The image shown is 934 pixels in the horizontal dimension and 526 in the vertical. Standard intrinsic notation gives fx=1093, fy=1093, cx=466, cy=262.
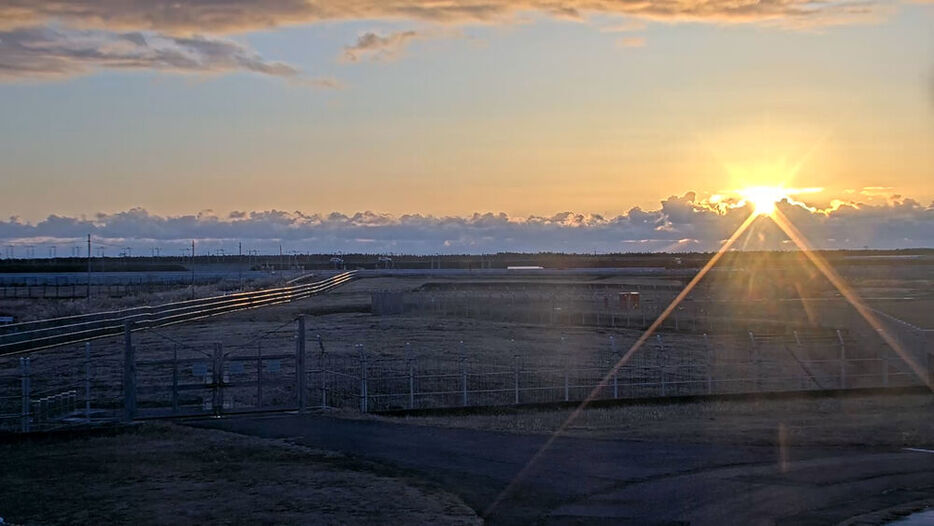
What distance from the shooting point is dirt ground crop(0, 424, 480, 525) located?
12836 millimetres

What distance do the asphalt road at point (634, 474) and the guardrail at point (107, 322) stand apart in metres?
6.25

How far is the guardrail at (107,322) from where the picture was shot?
34.8 metres

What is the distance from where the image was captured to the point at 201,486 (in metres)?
14.6

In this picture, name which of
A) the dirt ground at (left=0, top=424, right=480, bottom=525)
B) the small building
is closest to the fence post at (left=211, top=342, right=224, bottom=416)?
the dirt ground at (left=0, top=424, right=480, bottom=525)

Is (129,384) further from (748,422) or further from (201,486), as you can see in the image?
(748,422)

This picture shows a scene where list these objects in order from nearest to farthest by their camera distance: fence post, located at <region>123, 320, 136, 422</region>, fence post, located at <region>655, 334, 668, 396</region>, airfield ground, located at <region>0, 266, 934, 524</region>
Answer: airfield ground, located at <region>0, 266, 934, 524</region> → fence post, located at <region>123, 320, 136, 422</region> → fence post, located at <region>655, 334, 668, 396</region>

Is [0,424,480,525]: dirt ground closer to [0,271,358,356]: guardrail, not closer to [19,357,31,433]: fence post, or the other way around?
[19,357,31,433]: fence post

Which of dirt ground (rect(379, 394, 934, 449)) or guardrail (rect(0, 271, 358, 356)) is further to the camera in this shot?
guardrail (rect(0, 271, 358, 356))

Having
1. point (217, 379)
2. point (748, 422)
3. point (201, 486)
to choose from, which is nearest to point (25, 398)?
point (217, 379)

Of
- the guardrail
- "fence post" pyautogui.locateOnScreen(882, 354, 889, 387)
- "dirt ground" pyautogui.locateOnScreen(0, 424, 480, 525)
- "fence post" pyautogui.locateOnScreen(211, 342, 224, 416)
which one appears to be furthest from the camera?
the guardrail

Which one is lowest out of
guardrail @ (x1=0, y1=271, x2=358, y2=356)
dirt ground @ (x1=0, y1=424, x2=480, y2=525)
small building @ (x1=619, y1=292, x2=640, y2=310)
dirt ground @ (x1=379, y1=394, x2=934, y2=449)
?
dirt ground @ (x1=379, y1=394, x2=934, y2=449)

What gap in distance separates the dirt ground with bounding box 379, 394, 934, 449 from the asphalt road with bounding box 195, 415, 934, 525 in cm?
116

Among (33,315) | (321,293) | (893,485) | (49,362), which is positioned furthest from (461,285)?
(893,485)

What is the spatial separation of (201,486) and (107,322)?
96.2ft
